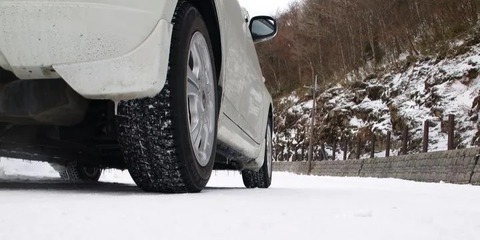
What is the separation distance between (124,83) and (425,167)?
45.1 ft

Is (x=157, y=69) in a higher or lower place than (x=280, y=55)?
lower

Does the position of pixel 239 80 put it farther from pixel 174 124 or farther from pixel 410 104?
pixel 410 104

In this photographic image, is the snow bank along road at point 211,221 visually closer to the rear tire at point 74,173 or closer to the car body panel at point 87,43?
the car body panel at point 87,43

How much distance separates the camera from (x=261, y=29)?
14.3ft

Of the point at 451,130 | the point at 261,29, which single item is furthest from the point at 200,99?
the point at 451,130

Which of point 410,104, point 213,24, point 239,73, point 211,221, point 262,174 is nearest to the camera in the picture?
point 211,221

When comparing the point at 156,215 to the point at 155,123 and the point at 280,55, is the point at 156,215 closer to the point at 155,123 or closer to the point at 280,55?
the point at 155,123

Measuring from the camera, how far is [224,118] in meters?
3.15

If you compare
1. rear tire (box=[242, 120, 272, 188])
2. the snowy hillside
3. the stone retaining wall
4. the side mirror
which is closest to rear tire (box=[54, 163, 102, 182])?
rear tire (box=[242, 120, 272, 188])

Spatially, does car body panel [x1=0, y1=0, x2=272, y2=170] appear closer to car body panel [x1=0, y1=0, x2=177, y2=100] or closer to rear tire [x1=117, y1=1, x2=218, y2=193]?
A: car body panel [x1=0, y1=0, x2=177, y2=100]

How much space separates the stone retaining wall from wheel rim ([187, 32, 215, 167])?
9822mm

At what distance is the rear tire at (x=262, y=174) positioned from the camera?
5.28 metres

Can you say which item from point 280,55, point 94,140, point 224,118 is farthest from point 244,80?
point 280,55

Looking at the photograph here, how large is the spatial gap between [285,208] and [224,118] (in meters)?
1.19
